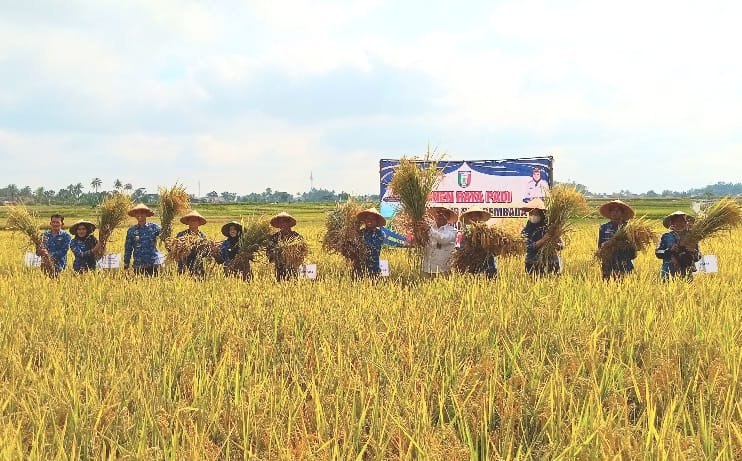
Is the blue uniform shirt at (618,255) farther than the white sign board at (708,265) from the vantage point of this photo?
Yes

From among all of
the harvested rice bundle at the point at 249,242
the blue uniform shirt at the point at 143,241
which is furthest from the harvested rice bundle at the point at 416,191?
the blue uniform shirt at the point at 143,241

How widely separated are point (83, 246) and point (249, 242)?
99.9 inches

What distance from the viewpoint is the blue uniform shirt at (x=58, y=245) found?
6625mm

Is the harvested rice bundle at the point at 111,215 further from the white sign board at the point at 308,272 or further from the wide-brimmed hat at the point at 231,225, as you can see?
the white sign board at the point at 308,272

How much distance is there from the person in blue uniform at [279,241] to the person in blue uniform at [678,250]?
4185mm

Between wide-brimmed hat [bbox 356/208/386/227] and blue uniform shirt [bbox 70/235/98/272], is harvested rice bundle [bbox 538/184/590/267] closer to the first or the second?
wide-brimmed hat [bbox 356/208/386/227]

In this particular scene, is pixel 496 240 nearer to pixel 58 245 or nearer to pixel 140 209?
pixel 140 209

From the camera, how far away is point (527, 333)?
3143 millimetres

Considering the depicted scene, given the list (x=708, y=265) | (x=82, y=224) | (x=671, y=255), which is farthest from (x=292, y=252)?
(x=708, y=265)

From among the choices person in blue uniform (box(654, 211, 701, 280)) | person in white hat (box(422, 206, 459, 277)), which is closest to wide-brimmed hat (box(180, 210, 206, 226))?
person in white hat (box(422, 206, 459, 277))

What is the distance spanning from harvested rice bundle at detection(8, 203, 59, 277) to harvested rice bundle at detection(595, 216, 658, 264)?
674 centimetres

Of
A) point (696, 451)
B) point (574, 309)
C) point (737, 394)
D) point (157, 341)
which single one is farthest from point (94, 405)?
point (574, 309)

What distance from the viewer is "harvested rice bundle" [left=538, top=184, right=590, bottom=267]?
17.6 feet

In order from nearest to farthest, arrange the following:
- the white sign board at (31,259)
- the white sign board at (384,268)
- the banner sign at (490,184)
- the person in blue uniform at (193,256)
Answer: the white sign board at (384,268) < the person in blue uniform at (193,256) < the white sign board at (31,259) < the banner sign at (490,184)
